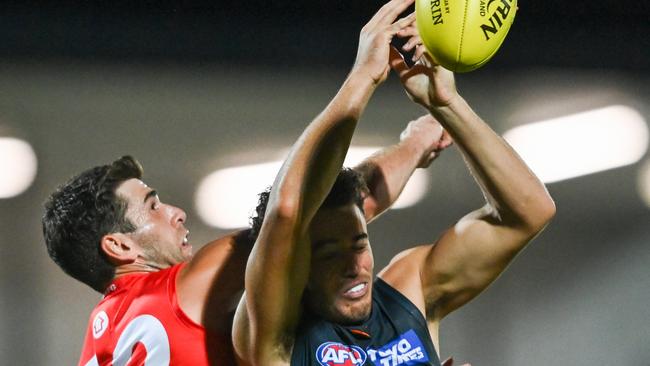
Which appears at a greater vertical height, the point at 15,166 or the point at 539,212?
the point at 539,212

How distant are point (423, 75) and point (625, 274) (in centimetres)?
369

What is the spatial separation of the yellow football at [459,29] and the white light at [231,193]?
309 cm

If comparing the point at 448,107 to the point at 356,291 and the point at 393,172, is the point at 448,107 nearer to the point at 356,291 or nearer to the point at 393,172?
the point at 356,291

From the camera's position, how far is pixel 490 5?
193cm

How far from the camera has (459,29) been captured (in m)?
1.89

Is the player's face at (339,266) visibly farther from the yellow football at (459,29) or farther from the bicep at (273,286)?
the yellow football at (459,29)

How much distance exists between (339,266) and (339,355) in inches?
7.8

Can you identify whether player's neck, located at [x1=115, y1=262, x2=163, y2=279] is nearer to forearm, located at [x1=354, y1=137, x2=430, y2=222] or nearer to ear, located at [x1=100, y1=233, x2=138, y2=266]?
ear, located at [x1=100, y1=233, x2=138, y2=266]

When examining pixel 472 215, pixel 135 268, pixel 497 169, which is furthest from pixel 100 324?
pixel 497 169

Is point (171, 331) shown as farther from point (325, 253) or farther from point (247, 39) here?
point (247, 39)

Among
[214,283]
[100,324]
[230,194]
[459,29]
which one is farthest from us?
[230,194]

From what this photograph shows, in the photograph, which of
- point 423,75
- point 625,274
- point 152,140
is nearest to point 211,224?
point 152,140

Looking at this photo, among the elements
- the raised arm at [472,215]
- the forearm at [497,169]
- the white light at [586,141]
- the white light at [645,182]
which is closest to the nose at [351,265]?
the raised arm at [472,215]

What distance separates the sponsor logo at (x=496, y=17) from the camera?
193cm
